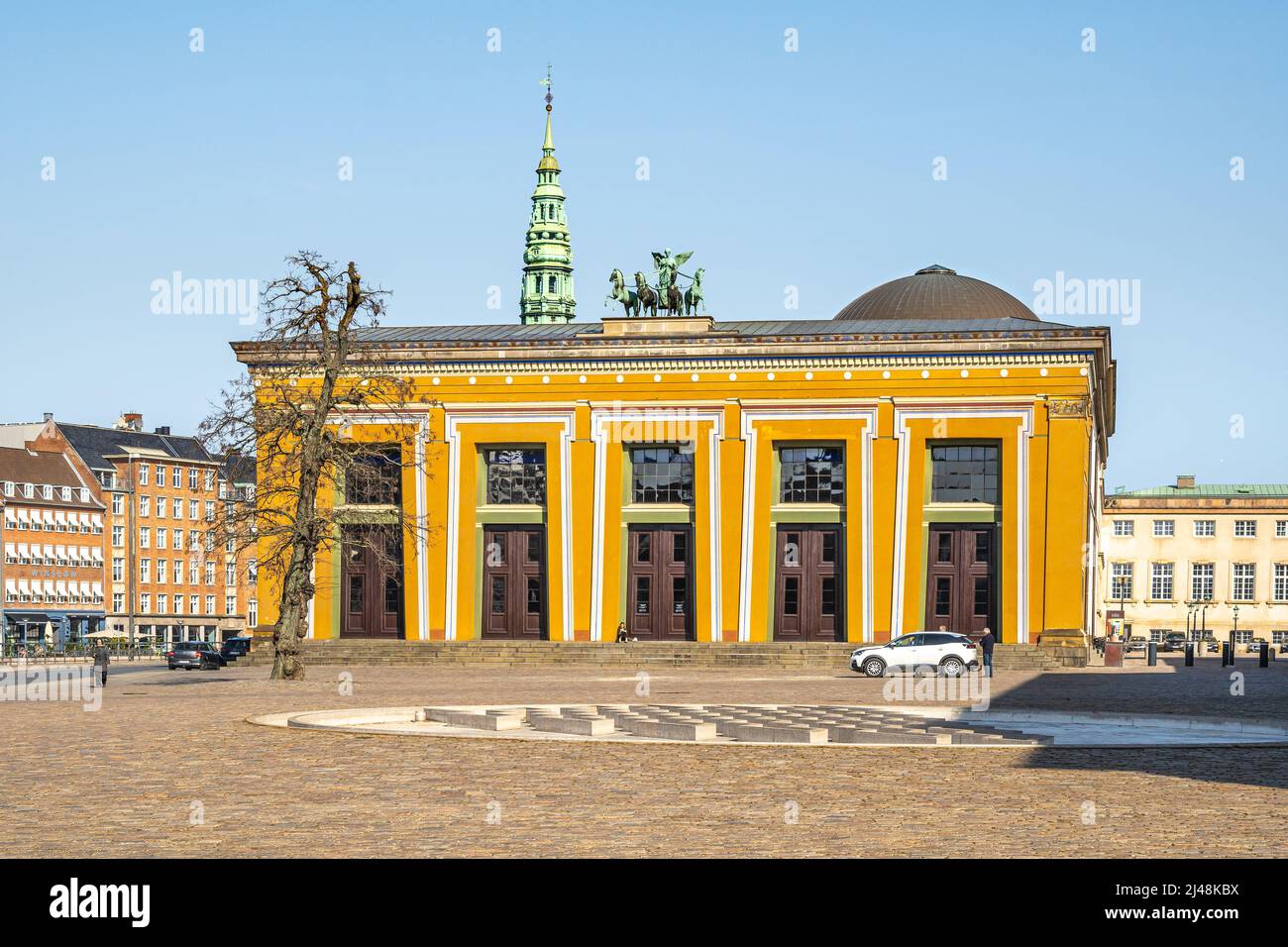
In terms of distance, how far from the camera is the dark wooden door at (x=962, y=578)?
2889 inches

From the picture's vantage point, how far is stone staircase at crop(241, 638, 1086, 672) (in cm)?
6844

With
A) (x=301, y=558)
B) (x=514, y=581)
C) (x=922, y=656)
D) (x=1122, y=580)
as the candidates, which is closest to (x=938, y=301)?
(x=514, y=581)

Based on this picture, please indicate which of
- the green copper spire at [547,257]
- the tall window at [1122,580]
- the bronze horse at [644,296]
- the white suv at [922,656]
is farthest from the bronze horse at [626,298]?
the tall window at [1122,580]

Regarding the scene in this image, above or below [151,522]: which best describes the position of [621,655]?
below

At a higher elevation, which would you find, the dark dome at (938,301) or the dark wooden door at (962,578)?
the dark dome at (938,301)

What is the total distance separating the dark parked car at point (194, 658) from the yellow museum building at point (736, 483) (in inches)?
312

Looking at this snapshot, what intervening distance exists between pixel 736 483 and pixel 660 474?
374 cm

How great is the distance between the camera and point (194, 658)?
68125mm

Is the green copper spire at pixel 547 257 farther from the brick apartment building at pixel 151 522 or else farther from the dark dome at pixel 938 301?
the dark dome at pixel 938 301

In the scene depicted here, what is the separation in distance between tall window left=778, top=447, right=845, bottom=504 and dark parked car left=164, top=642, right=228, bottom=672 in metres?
24.6

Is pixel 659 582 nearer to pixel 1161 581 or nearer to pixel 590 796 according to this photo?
pixel 590 796

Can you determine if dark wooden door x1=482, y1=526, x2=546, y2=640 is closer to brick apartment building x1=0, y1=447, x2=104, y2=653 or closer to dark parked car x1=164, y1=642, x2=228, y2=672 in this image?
dark parked car x1=164, y1=642, x2=228, y2=672
